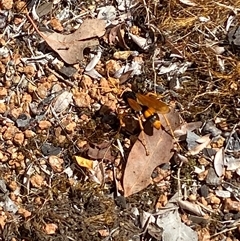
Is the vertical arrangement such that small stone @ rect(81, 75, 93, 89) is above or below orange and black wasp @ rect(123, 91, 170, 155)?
above

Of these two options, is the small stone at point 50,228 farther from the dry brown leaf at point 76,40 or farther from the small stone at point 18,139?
the dry brown leaf at point 76,40

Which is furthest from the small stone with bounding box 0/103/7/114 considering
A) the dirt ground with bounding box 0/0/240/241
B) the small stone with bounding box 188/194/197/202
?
the small stone with bounding box 188/194/197/202

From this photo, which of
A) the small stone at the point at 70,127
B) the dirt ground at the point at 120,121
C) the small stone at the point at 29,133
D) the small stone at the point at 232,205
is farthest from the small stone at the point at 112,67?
the small stone at the point at 232,205

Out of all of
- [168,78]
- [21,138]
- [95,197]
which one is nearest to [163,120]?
[168,78]

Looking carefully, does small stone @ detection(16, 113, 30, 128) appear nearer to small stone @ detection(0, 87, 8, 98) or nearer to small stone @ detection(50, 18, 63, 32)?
small stone @ detection(0, 87, 8, 98)

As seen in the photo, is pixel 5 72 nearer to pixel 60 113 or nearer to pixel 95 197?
pixel 60 113

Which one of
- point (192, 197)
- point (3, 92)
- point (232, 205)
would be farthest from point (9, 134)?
point (232, 205)
